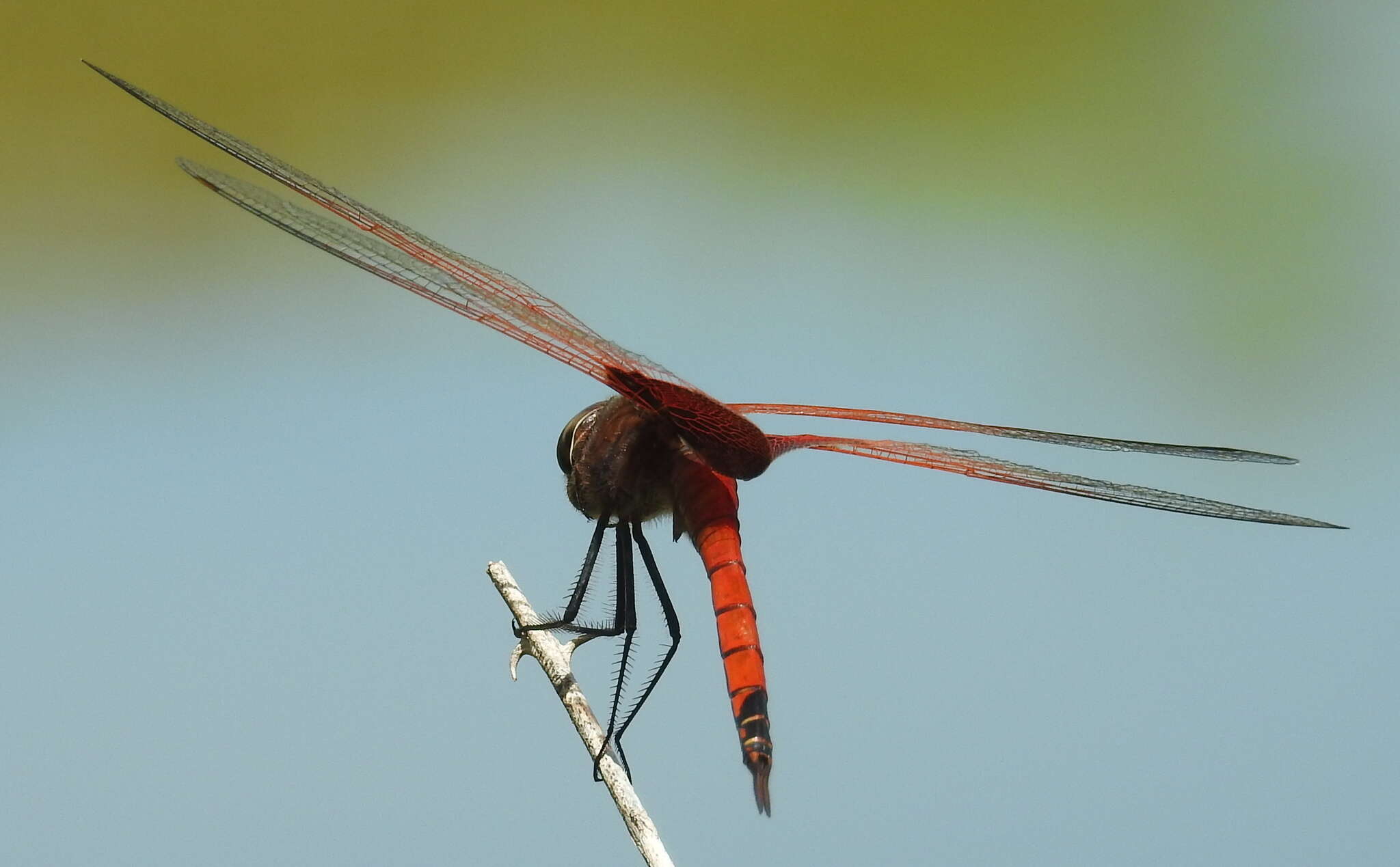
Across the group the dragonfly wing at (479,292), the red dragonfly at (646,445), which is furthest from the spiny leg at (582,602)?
the dragonfly wing at (479,292)

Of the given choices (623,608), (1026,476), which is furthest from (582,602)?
(1026,476)

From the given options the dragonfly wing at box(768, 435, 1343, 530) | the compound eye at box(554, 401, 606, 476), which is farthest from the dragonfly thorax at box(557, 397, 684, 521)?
the dragonfly wing at box(768, 435, 1343, 530)

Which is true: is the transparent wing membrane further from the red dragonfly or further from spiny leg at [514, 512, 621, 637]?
spiny leg at [514, 512, 621, 637]

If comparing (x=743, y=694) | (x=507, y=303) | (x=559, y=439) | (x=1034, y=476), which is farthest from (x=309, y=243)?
(x=1034, y=476)

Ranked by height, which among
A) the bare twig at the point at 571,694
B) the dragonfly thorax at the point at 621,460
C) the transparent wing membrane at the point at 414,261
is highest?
the transparent wing membrane at the point at 414,261

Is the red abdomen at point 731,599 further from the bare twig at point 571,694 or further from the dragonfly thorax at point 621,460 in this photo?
the bare twig at point 571,694

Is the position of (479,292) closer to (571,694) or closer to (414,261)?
(414,261)

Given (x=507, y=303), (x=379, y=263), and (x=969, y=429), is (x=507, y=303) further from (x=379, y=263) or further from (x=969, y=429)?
(x=969, y=429)
